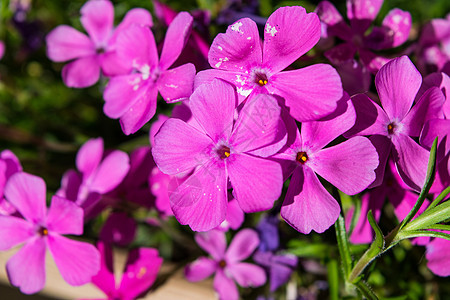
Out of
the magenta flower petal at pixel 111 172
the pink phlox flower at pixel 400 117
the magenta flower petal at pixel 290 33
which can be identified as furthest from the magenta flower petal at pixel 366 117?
the magenta flower petal at pixel 111 172

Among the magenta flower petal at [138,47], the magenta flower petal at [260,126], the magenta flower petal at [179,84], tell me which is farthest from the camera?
the magenta flower petal at [138,47]

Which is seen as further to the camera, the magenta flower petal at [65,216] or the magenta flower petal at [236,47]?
the magenta flower petal at [65,216]

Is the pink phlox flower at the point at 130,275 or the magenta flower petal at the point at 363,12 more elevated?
the magenta flower petal at the point at 363,12

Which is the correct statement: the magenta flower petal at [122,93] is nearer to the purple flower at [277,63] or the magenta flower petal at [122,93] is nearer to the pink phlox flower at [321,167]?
the purple flower at [277,63]

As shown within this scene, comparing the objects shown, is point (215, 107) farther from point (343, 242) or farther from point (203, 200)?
point (343, 242)

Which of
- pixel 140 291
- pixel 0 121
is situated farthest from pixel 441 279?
pixel 0 121

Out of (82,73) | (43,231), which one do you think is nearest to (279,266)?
(43,231)

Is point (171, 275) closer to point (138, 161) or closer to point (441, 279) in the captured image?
point (138, 161)
